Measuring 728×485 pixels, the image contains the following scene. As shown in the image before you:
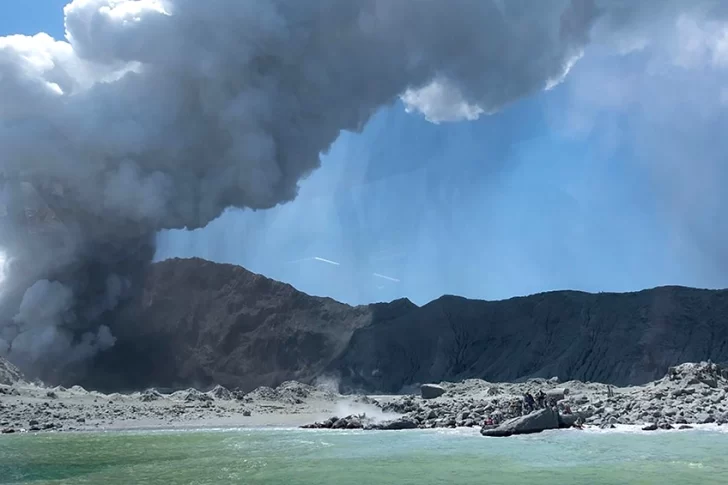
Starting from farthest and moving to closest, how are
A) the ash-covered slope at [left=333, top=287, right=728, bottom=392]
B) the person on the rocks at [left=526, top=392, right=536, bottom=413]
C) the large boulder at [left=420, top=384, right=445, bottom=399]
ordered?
the ash-covered slope at [left=333, top=287, right=728, bottom=392]
the large boulder at [left=420, top=384, right=445, bottom=399]
the person on the rocks at [left=526, top=392, right=536, bottom=413]

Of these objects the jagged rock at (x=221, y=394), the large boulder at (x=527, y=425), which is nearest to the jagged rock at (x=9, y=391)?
the jagged rock at (x=221, y=394)

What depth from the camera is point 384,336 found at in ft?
352

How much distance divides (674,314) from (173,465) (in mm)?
81965

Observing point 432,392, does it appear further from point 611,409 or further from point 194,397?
point 611,409

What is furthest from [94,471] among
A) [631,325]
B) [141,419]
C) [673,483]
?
[631,325]

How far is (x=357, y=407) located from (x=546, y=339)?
44670 mm

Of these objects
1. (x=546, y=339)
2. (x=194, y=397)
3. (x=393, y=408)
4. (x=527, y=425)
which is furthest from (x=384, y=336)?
(x=527, y=425)

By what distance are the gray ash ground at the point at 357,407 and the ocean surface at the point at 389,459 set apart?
6313mm

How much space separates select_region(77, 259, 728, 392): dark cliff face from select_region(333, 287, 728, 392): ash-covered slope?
0.18 m

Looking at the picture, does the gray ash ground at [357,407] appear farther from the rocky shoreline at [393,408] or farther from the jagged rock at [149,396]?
the jagged rock at [149,396]

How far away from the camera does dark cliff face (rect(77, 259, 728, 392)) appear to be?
89.1 metres

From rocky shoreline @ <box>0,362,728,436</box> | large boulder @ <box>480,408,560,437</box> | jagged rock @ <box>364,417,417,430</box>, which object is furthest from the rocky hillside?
large boulder @ <box>480,408,560,437</box>

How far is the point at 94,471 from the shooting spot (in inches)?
966

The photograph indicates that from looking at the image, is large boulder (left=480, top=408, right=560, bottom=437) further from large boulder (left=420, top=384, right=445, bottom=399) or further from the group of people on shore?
large boulder (left=420, top=384, right=445, bottom=399)
